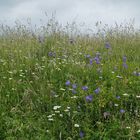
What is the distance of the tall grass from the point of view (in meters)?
3.35

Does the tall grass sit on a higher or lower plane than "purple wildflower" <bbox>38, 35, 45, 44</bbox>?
lower

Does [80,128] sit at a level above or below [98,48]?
below

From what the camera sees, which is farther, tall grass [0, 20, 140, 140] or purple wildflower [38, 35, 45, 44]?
purple wildflower [38, 35, 45, 44]

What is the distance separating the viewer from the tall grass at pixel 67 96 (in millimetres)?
3348

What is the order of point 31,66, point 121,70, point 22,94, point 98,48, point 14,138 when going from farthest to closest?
point 98,48
point 31,66
point 121,70
point 22,94
point 14,138

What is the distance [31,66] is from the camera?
4914mm

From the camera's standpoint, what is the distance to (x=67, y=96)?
3.90 meters

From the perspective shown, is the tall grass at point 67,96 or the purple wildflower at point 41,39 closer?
the tall grass at point 67,96

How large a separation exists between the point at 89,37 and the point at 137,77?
2922 mm

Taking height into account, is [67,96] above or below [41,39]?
below

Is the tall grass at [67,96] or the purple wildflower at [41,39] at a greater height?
the purple wildflower at [41,39]

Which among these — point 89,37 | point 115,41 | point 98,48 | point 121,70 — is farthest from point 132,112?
point 89,37

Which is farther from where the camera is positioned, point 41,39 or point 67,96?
point 41,39

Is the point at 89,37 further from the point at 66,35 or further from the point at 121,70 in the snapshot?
the point at 121,70
